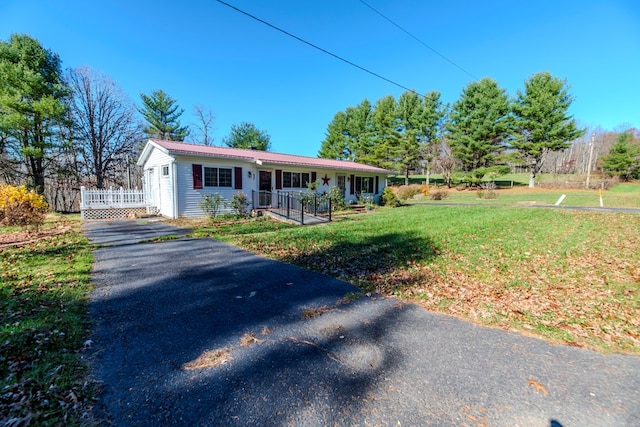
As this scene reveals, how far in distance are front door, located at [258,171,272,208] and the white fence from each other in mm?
5639

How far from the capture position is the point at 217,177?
43.4 feet

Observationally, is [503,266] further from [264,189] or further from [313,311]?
[264,189]

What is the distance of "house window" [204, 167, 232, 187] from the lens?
12945mm

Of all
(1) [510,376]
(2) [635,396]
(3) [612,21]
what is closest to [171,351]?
(1) [510,376]

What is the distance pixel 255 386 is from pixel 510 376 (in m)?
2.12

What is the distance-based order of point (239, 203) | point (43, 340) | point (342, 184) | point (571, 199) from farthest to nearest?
1. point (342, 184)
2. point (571, 199)
3. point (239, 203)
4. point (43, 340)

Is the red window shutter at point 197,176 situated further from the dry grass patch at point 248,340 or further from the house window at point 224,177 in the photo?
the dry grass patch at point 248,340

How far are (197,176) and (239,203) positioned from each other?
2.28m

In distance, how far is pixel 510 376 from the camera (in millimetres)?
2246

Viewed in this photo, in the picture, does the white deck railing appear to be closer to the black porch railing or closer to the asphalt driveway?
the black porch railing

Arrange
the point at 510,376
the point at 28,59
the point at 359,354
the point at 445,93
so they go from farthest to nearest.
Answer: the point at 445,93
the point at 28,59
the point at 359,354
the point at 510,376

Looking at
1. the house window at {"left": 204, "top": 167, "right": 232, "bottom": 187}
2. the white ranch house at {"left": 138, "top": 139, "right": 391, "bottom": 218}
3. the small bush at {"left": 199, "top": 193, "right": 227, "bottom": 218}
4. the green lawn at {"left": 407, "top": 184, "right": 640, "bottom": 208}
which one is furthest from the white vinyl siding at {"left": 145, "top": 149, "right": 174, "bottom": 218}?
the green lawn at {"left": 407, "top": 184, "right": 640, "bottom": 208}

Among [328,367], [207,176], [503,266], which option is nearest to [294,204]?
[207,176]

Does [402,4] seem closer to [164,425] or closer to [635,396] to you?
[635,396]
